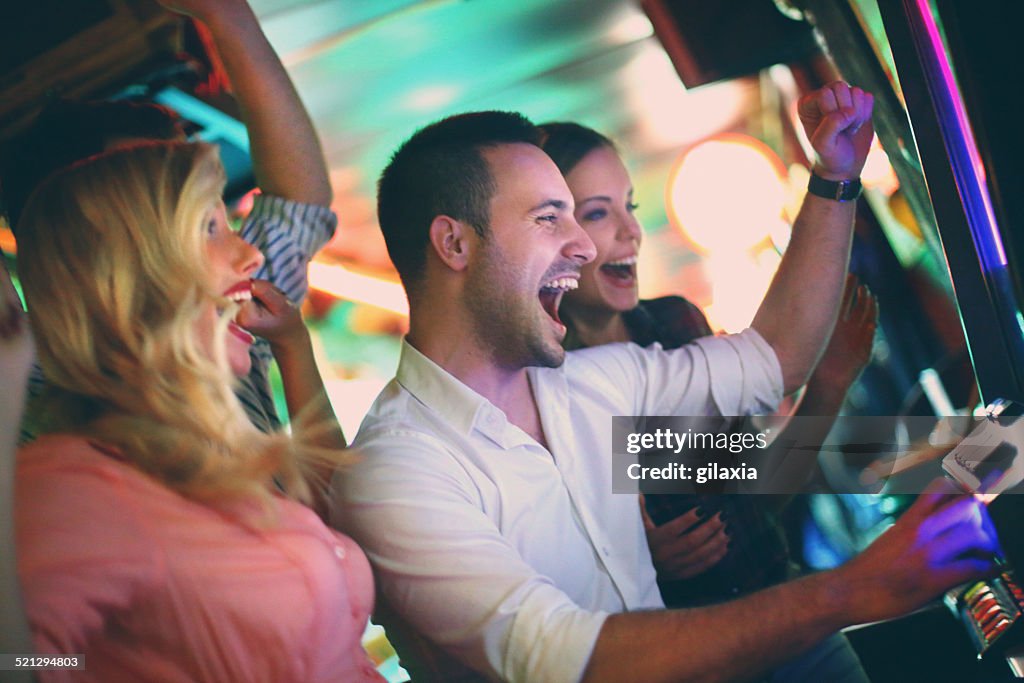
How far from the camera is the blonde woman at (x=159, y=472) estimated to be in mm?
886

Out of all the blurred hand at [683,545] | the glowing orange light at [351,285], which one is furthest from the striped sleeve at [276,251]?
the blurred hand at [683,545]

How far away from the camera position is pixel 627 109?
1856mm

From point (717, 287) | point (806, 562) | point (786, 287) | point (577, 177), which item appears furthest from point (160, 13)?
point (806, 562)

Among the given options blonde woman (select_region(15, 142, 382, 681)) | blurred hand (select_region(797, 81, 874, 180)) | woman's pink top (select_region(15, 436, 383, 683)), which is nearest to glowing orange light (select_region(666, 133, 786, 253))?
blurred hand (select_region(797, 81, 874, 180))

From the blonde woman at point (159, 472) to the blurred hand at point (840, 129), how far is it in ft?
3.44

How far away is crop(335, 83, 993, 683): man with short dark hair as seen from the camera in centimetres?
104

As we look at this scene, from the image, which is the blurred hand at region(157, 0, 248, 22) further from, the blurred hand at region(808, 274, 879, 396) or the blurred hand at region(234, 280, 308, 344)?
the blurred hand at region(808, 274, 879, 396)

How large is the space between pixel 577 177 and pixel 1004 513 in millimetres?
967

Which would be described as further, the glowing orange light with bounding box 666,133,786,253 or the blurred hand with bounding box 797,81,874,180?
the glowing orange light with bounding box 666,133,786,253

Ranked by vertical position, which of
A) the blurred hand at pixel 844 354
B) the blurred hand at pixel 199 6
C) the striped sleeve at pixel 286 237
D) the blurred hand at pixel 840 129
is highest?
the blurred hand at pixel 199 6

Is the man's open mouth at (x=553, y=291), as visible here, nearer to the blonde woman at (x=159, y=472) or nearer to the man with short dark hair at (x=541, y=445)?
the man with short dark hair at (x=541, y=445)

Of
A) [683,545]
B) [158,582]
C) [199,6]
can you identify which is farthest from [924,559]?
[199,6]

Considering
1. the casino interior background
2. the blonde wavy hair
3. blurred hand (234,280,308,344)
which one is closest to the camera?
the blonde wavy hair

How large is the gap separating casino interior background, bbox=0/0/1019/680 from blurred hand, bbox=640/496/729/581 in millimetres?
348
